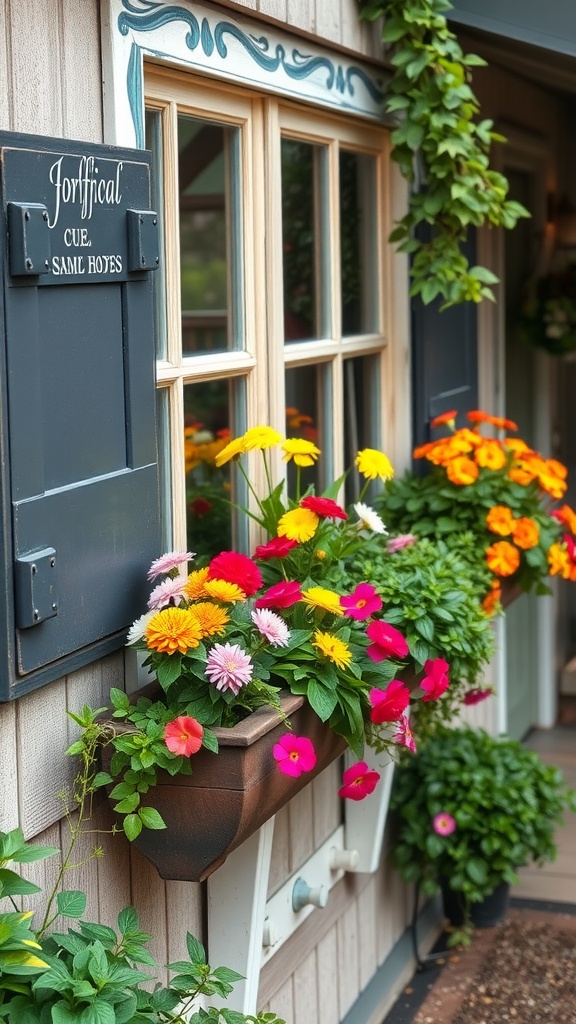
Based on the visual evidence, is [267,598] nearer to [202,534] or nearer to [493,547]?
[202,534]

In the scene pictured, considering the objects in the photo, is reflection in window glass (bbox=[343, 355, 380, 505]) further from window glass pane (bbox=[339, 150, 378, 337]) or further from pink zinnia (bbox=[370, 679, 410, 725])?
pink zinnia (bbox=[370, 679, 410, 725])

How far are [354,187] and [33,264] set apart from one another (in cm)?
164

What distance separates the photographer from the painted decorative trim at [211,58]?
6.50 feet

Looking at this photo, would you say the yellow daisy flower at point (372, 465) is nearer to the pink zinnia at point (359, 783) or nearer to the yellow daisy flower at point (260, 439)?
the yellow daisy flower at point (260, 439)

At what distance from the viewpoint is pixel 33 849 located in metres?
1.59

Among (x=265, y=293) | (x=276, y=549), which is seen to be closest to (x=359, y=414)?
(x=265, y=293)

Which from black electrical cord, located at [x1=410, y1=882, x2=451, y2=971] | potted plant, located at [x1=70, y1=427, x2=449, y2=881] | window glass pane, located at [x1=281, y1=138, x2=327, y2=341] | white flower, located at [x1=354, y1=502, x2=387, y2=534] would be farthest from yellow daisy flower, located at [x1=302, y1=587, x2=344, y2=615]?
black electrical cord, located at [x1=410, y1=882, x2=451, y2=971]

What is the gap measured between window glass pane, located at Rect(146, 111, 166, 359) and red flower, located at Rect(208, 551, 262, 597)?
1.31ft

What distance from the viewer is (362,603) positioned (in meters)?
2.20

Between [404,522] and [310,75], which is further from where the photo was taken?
[404,522]

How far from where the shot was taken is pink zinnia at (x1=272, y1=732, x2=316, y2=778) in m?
1.92

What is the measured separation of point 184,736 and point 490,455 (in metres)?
1.51

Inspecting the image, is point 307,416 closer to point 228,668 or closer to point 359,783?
point 359,783

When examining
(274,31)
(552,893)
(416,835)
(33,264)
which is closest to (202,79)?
(274,31)
